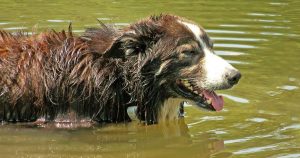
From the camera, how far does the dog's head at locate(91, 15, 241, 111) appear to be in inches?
408

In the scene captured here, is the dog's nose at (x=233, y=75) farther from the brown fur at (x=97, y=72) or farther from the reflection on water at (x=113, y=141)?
the reflection on water at (x=113, y=141)

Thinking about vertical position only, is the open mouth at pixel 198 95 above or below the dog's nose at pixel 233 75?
below

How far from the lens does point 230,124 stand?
10.8 meters

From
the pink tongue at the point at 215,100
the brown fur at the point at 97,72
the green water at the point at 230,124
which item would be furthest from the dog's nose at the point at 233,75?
the green water at the point at 230,124

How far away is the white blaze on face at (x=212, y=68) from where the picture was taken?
33.6 ft

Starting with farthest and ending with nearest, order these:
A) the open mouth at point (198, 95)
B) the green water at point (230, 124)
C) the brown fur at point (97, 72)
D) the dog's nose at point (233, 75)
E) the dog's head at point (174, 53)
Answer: the open mouth at point (198, 95) < the brown fur at point (97, 72) < the dog's head at point (174, 53) < the dog's nose at point (233, 75) < the green water at point (230, 124)

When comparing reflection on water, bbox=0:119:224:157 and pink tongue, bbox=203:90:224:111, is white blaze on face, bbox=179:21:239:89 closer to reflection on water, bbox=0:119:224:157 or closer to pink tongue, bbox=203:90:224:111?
pink tongue, bbox=203:90:224:111

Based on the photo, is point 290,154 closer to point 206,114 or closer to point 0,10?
point 206,114

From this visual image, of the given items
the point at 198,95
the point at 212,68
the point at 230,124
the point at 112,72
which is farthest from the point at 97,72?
the point at 230,124

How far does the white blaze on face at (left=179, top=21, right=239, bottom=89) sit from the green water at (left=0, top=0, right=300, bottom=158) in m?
0.68

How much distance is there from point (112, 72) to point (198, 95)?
122cm

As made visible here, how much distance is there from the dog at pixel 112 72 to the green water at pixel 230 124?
303 mm

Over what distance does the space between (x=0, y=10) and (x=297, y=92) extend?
9.72 meters

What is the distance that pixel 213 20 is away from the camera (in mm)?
18000
